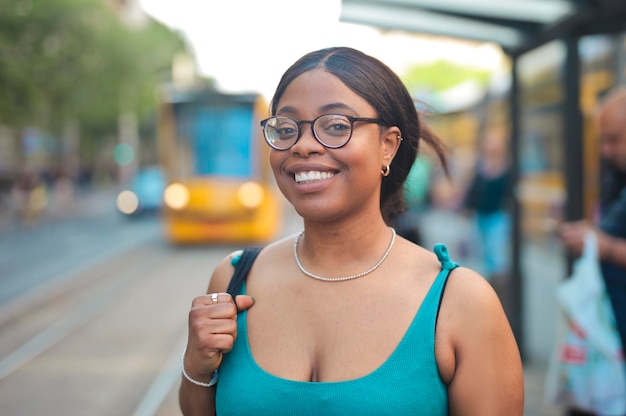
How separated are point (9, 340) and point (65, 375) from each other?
1.65 meters

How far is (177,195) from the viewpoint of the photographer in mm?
14703

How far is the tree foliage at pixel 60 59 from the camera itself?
966 inches

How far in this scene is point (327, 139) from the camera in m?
1.78

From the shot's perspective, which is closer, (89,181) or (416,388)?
(416,388)

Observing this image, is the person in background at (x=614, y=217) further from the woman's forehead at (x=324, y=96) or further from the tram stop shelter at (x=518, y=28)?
the woman's forehead at (x=324, y=96)

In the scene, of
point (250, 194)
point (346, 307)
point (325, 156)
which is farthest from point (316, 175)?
point (250, 194)

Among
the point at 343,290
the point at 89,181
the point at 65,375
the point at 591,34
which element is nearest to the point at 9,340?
the point at 65,375

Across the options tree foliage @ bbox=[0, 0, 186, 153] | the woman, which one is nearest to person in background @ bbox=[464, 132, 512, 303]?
the woman

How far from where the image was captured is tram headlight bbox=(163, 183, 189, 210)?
14.7m

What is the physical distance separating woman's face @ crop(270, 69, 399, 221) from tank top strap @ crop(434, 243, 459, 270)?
224mm

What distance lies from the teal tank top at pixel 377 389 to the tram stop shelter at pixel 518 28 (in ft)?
9.32

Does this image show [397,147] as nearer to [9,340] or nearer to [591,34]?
[591,34]

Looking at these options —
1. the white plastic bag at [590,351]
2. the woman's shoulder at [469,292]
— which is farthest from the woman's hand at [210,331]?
the white plastic bag at [590,351]

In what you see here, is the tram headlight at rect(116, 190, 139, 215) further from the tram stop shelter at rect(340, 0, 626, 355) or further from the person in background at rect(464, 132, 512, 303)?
the tram stop shelter at rect(340, 0, 626, 355)
